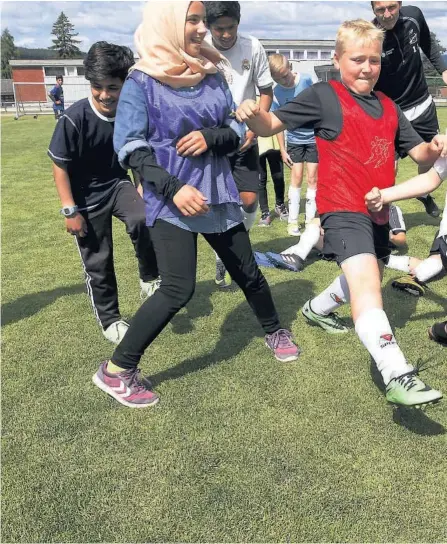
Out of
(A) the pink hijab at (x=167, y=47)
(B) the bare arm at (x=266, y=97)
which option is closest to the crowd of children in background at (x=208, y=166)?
(A) the pink hijab at (x=167, y=47)

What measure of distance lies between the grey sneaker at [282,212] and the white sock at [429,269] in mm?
3198

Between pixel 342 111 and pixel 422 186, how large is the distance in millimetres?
599

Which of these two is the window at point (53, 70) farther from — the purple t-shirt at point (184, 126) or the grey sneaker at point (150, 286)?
the purple t-shirt at point (184, 126)

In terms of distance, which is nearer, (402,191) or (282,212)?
(402,191)

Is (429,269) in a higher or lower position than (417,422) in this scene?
higher

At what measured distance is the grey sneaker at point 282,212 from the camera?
736 cm

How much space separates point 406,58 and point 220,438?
14.7 ft

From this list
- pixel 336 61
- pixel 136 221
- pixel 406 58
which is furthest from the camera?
pixel 406 58

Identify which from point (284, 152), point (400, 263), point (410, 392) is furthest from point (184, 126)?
point (284, 152)

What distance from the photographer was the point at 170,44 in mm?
2770

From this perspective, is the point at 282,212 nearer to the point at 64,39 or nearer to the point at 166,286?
the point at 166,286

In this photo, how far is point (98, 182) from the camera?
12.3 feet

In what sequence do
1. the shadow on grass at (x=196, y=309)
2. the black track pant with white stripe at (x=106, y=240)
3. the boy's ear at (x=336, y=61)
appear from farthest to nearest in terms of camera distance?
1. the shadow on grass at (x=196, y=309)
2. the black track pant with white stripe at (x=106, y=240)
3. the boy's ear at (x=336, y=61)

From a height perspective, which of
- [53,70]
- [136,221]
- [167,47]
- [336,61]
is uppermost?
[167,47]
